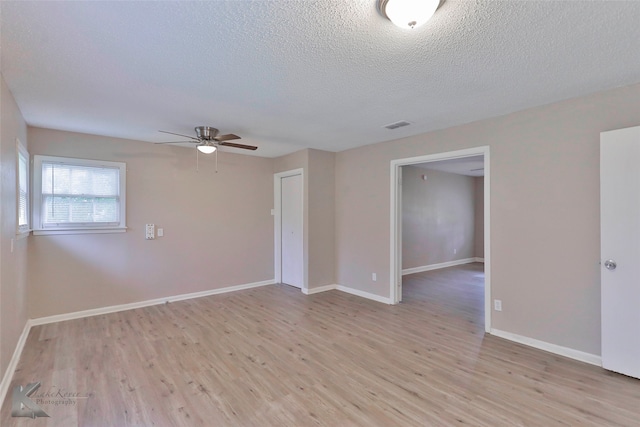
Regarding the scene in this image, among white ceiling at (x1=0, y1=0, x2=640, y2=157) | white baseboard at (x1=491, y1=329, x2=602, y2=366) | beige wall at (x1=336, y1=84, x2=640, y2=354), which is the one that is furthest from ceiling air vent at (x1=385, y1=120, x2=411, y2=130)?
white baseboard at (x1=491, y1=329, x2=602, y2=366)

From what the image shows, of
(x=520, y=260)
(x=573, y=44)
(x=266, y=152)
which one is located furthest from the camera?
(x=266, y=152)

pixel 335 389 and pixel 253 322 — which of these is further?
pixel 253 322

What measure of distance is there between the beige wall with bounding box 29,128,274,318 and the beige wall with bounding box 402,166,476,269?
3.15m

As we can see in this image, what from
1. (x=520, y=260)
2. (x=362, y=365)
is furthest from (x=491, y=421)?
(x=520, y=260)

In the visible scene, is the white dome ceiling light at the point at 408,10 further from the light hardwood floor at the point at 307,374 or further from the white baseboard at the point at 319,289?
the white baseboard at the point at 319,289

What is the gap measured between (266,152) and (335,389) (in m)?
4.05

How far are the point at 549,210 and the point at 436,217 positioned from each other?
15.0 feet

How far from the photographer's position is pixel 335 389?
2381 mm

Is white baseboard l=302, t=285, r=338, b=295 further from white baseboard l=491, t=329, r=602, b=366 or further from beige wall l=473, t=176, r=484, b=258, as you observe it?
beige wall l=473, t=176, r=484, b=258

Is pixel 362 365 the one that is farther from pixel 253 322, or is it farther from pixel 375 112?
pixel 375 112

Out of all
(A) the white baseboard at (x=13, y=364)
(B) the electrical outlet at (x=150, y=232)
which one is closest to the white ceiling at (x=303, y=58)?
(B) the electrical outlet at (x=150, y=232)

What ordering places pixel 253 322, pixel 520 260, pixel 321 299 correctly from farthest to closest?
pixel 321 299 < pixel 253 322 < pixel 520 260

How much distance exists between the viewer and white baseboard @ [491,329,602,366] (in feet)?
9.04

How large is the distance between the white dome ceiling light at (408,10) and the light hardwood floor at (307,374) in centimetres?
239
